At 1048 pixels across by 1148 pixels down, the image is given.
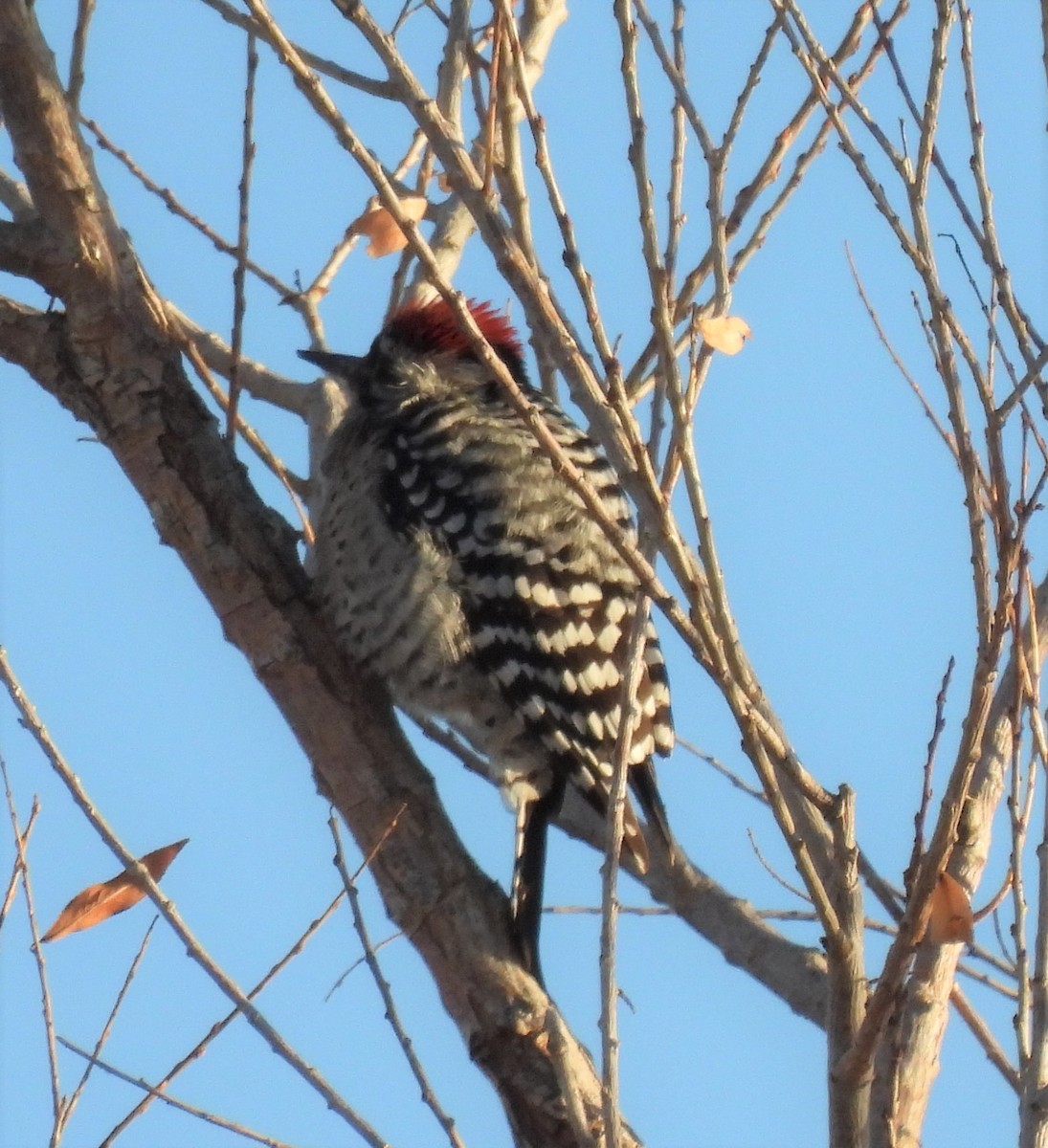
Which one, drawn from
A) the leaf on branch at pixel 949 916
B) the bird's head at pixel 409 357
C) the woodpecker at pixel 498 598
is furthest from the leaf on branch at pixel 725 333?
the bird's head at pixel 409 357

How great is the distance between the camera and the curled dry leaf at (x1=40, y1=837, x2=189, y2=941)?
340 centimetres

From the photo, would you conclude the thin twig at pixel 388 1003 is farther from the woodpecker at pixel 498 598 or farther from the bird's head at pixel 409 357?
the bird's head at pixel 409 357

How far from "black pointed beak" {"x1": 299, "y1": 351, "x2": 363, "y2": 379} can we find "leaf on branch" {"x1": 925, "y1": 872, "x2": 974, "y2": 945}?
127 inches

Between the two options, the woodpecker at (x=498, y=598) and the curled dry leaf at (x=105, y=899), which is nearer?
the curled dry leaf at (x=105, y=899)

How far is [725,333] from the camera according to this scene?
9.44 ft

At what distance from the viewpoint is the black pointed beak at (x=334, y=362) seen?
18.0 ft

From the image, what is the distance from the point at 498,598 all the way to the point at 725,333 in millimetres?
1929

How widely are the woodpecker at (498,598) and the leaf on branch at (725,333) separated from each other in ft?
4.80

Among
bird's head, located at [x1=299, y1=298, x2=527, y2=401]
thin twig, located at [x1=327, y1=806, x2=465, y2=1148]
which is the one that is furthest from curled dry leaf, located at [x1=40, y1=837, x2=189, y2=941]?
bird's head, located at [x1=299, y1=298, x2=527, y2=401]

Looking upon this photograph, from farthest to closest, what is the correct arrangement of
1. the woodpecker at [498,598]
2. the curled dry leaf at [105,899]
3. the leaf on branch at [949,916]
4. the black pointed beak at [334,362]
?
the black pointed beak at [334,362] → the woodpecker at [498,598] → the curled dry leaf at [105,899] → the leaf on branch at [949,916]

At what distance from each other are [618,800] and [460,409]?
2694 mm

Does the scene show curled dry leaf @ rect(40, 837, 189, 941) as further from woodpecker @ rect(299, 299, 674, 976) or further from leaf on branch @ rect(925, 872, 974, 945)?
leaf on branch @ rect(925, 872, 974, 945)

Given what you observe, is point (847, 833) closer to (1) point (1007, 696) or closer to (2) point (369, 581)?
(1) point (1007, 696)

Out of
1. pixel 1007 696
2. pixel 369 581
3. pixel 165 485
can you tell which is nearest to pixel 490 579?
pixel 369 581
